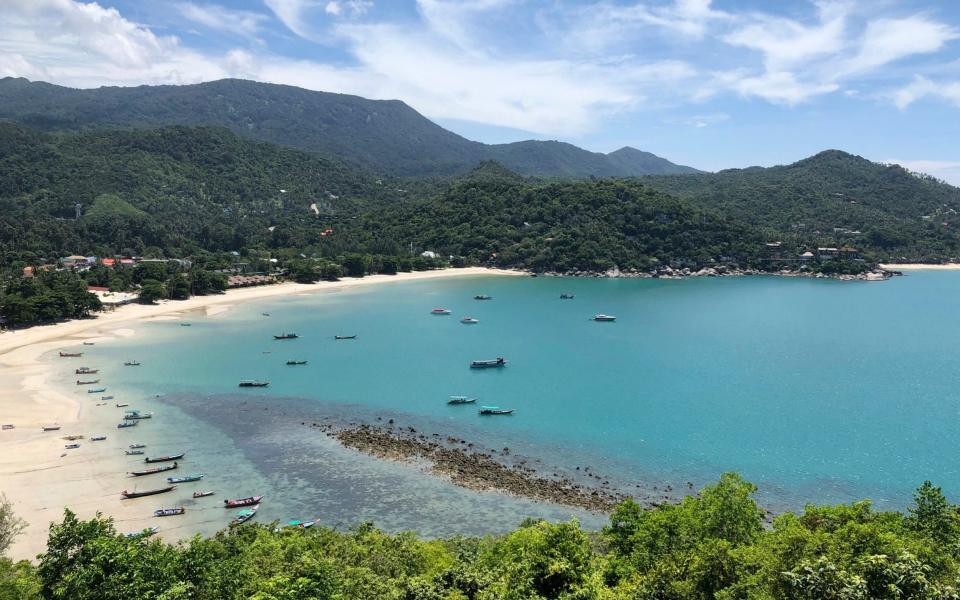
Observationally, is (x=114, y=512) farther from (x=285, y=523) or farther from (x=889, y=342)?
Answer: (x=889, y=342)

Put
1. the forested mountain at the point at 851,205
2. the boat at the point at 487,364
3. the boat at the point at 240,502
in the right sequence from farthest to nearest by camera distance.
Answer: the forested mountain at the point at 851,205 < the boat at the point at 487,364 < the boat at the point at 240,502

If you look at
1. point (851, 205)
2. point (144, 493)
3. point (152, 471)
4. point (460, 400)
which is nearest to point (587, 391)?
point (460, 400)

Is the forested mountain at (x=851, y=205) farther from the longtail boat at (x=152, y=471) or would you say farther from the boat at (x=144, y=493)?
the boat at (x=144, y=493)

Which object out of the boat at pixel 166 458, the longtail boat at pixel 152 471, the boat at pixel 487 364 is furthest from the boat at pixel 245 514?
the boat at pixel 487 364

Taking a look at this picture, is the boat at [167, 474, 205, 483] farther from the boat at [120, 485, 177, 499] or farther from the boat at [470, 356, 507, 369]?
the boat at [470, 356, 507, 369]

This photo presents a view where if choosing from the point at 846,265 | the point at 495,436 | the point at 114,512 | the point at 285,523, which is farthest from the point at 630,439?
the point at 846,265

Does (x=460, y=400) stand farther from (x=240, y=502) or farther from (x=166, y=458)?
(x=166, y=458)
